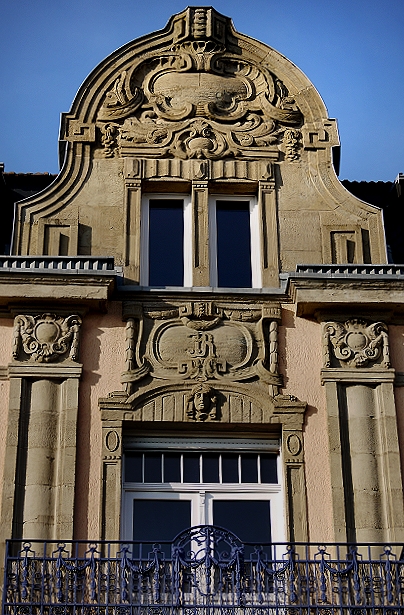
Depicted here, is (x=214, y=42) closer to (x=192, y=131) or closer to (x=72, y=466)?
(x=192, y=131)


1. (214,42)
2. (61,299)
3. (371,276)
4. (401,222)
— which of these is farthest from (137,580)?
(214,42)

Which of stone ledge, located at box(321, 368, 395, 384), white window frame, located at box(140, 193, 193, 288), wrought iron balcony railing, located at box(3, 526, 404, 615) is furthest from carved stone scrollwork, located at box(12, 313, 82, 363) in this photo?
stone ledge, located at box(321, 368, 395, 384)

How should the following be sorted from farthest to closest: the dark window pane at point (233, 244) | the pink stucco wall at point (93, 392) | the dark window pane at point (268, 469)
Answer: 1. the dark window pane at point (233, 244)
2. the dark window pane at point (268, 469)
3. the pink stucco wall at point (93, 392)

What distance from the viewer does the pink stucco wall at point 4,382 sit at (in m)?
14.0

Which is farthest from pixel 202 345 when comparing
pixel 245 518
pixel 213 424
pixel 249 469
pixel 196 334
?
pixel 245 518

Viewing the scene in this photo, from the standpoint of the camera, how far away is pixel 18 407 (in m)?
14.2

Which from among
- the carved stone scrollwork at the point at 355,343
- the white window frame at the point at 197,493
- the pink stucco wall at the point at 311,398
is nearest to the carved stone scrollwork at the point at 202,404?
the white window frame at the point at 197,493

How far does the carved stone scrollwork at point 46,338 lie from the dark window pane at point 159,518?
2.05 metres

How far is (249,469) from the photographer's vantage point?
47.5 ft

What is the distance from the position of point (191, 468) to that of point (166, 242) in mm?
3334

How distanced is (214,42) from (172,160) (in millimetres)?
2234

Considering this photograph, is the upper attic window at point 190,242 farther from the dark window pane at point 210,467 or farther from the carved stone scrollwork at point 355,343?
the dark window pane at point 210,467

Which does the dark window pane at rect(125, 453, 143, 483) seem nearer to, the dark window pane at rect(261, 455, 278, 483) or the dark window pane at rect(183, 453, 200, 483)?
the dark window pane at rect(183, 453, 200, 483)

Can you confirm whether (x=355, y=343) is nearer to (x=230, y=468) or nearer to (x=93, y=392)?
(x=230, y=468)
